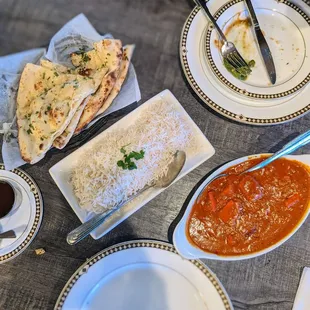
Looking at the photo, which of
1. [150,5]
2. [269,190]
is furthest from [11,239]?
[150,5]

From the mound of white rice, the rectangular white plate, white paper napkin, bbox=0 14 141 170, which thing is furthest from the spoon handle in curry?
white paper napkin, bbox=0 14 141 170

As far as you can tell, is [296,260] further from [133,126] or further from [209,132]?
[133,126]

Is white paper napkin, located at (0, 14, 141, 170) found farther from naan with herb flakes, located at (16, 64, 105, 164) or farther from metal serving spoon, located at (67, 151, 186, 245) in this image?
metal serving spoon, located at (67, 151, 186, 245)

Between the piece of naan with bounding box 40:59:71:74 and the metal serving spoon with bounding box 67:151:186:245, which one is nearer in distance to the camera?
the metal serving spoon with bounding box 67:151:186:245

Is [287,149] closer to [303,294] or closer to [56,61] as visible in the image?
[303,294]

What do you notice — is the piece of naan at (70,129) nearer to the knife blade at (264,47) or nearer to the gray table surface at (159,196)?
the gray table surface at (159,196)

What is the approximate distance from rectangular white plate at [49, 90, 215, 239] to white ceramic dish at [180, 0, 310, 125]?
16 centimetres

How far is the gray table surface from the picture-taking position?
2.11 metres

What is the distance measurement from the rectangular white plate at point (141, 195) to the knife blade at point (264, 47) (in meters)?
0.50

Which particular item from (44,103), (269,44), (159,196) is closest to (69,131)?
(44,103)

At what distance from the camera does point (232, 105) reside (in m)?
2.20

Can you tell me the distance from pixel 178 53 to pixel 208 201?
83 centimetres

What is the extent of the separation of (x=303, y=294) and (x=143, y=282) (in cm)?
77

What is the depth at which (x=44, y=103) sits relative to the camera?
2057 millimetres
